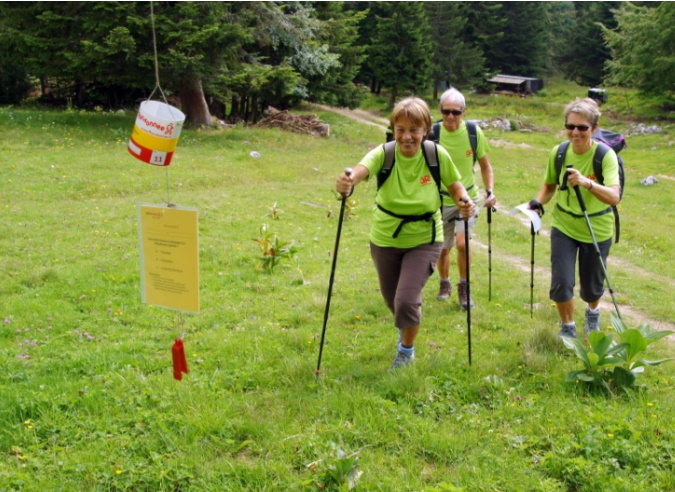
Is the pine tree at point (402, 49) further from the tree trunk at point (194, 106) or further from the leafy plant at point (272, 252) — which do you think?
the leafy plant at point (272, 252)

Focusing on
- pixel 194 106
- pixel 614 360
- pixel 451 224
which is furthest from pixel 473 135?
pixel 194 106

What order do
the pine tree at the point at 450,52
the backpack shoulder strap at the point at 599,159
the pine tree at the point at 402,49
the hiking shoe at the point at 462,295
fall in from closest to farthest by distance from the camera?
the backpack shoulder strap at the point at 599,159 < the hiking shoe at the point at 462,295 < the pine tree at the point at 402,49 < the pine tree at the point at 450,52

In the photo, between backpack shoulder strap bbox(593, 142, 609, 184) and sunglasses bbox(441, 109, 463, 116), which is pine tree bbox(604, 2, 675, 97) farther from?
backpack shoulder strap bbox(593, 142, 609, 184)

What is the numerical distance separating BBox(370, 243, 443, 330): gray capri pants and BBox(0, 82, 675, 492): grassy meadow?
50 centimetres

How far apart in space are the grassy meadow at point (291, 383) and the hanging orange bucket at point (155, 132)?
196cm

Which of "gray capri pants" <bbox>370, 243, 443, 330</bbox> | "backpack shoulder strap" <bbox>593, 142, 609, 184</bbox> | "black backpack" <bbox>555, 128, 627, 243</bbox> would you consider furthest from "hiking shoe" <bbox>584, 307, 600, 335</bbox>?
"gray capri pants" <bbox>370, 243, 443, 330</bbox>

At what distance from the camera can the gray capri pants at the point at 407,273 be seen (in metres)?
5.05

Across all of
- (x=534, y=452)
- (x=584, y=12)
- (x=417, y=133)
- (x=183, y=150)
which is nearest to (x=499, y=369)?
(x=534, y=452)

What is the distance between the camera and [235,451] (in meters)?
4.17

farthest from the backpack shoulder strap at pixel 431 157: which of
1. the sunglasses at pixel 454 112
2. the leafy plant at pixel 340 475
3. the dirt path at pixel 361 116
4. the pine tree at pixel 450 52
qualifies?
the pine tree at pixel 450 52

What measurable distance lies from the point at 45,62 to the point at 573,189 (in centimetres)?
2271

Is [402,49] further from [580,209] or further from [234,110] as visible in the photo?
[580,209]

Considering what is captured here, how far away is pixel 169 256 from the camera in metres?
4.49

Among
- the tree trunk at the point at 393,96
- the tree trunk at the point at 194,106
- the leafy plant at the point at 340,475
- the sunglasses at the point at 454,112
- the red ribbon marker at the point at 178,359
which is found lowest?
the tree trunk at the point at 393,96
